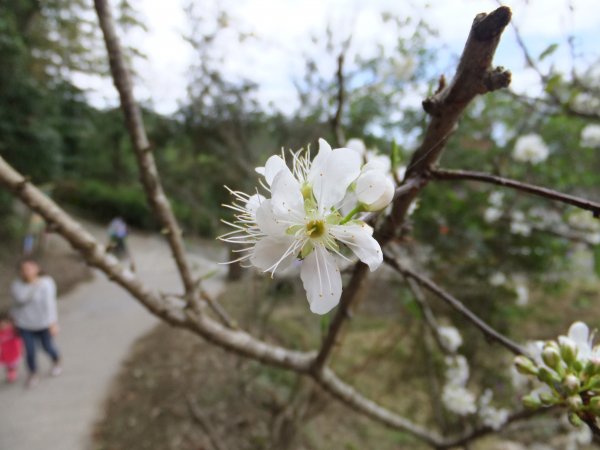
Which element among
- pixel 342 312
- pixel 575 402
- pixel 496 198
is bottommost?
pixel 496 198

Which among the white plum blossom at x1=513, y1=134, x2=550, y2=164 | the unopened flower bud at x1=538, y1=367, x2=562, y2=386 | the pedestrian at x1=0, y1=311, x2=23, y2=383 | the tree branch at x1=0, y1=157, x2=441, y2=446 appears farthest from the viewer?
the pedestrian at x1=0, y1=311, x2=23, y2=383

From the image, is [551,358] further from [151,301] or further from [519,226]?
[519,226]

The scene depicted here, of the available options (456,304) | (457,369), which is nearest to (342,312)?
(456,304)

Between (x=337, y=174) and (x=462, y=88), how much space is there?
241mm

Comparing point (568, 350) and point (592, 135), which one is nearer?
point (568, 350)

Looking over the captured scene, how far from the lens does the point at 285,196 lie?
0.56 metres

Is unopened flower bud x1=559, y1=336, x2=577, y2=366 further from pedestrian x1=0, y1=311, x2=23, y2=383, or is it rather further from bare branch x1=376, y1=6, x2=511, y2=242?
pedestrian x1=0, y1=311, x2=23, y2=383

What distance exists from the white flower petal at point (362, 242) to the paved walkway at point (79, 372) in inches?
55.1

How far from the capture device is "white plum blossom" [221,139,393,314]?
556 mm

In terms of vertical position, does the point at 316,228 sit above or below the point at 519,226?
above

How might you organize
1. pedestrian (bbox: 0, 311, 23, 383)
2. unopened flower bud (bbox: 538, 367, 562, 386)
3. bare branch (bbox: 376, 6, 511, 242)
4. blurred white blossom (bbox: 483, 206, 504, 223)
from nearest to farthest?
1. bare branch (bbox: 376, 6, 511, 242)
2. unopened flower bud (bbox: 538, 367, 562, 386)
3. blurred white blossom (bbox: 483, 206, 504, 223)
4. pedestrian (bbox: 0, 311, 23, 383)

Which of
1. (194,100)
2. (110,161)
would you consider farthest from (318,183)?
(110,161)

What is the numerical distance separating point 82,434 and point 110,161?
15.8 metres

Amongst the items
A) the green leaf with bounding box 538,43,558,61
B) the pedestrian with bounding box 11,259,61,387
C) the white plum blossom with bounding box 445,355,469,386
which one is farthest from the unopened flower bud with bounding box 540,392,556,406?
the pedestrian with bounding box 11,259,61,387
